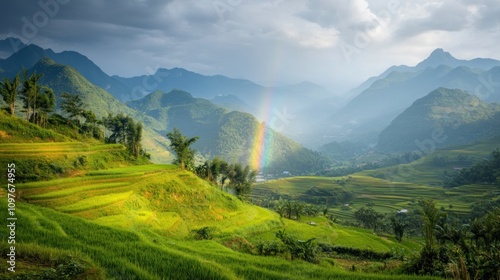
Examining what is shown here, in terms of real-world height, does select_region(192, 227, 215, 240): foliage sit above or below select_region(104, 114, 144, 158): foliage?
below

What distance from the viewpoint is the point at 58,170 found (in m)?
35.3

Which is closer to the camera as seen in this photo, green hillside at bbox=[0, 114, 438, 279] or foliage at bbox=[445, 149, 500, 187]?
green hillside at bbox=[0, 114, 438, 279]

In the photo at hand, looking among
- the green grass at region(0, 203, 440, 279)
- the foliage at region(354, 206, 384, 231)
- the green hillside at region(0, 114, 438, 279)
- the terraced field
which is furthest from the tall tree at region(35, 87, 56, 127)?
the terraced field

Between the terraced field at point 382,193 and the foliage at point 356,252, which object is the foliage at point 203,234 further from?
the terraced field at point 382,193

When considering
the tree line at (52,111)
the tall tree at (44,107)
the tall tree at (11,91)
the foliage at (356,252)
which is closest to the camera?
the foliage at (356,252)

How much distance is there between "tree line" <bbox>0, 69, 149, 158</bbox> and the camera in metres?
Result: 49.4

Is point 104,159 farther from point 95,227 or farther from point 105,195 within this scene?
point 95,227

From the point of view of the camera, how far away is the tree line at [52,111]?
49.4m

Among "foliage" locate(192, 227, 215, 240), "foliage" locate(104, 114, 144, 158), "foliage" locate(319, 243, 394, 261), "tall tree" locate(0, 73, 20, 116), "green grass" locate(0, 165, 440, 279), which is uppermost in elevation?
"tall tree" locate(0, 73, 20, 116)

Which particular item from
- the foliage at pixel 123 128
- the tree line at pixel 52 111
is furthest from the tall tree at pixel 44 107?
the foliage at pixel 123 128

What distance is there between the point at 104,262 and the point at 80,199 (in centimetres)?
2031

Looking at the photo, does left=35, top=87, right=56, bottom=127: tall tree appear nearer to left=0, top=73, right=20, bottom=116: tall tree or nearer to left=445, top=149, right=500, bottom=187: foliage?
left=0, top=73, right=20, bottom=116: tall tree

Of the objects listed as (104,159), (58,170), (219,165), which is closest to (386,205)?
(219,165)

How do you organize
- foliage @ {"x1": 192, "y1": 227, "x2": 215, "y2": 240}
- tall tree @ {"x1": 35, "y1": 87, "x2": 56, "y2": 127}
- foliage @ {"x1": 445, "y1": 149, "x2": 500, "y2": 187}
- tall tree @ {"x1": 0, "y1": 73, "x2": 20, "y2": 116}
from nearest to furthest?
1. foliage @ {"x1": 192, "y1": 227, "x2": 215, "y2": 240}
2. tall tree @ {"x1": 0, "y1": 73, "x2": 20, "y2": 116}
3. tall tree @ {"x1": 35, "y1": 87, "x2": 56, "y2": 127}
4. foliage @ {"x1": 445, "y1": 149, "x2": 500, "y2": 187}
